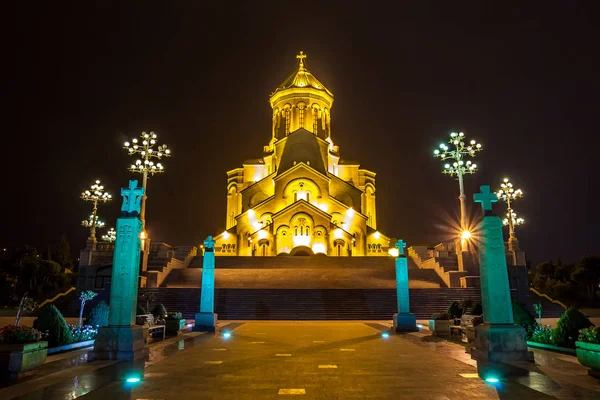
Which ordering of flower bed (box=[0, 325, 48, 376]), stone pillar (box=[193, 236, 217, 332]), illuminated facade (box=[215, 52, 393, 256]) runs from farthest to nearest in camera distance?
illuminated facade (box=[215, 52, 393, 256]), stone pillar (box=[193, 236, 217, 332]), flower bed (box=[0, 325, 48, 376])

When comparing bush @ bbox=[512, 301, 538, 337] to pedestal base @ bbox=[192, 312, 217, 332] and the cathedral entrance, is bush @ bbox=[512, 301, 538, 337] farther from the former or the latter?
the cathedral entrance

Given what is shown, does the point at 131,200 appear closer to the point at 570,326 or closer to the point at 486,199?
the point at 486,199

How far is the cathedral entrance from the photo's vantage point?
1563 inches

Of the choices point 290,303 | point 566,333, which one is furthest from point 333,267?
point 566,333

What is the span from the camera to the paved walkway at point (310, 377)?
→ 538 cm

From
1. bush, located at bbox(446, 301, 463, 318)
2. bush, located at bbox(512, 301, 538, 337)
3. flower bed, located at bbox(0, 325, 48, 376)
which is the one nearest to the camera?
flower bed, located at bbox(0, 325, 48, 376)

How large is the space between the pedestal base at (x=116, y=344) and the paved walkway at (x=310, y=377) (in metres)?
0.45

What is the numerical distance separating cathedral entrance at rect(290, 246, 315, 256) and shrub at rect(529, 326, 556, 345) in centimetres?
2929

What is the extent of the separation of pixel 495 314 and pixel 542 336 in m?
3.32

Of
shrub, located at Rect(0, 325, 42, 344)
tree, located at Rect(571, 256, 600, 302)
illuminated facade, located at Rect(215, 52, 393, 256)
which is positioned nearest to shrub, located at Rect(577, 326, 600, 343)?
shrub, located at Rect(0, 325, 42, 344)

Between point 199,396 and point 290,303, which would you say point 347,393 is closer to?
point 199,396

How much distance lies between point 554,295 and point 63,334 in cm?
4536

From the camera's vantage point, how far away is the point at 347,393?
5.42 metres

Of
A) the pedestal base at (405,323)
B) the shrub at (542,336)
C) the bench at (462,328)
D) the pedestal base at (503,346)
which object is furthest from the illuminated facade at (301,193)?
the pedestal base at (503,346)
